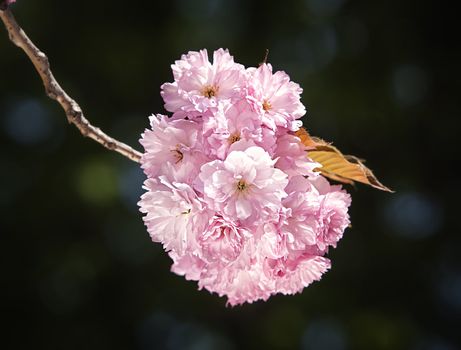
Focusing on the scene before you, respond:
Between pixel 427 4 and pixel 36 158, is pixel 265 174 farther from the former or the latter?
pixel 427 4

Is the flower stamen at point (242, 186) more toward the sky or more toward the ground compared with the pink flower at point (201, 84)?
more toward the ground

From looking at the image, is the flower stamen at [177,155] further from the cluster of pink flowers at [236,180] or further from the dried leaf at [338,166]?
the dried leaf at [338,166]

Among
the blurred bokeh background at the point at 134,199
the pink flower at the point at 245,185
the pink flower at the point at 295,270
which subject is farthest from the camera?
the blurred bokeh background at the point at 134,199

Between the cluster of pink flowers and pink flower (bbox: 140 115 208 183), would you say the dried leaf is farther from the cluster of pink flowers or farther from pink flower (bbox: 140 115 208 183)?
pink flower (bbox: 140 115 208 183)

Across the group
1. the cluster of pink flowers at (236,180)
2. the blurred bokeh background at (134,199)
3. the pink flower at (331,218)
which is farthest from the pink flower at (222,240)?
the blurred bokeh background at (134,199)

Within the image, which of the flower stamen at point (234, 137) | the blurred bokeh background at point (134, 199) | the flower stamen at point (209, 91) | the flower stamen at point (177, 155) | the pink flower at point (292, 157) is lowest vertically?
the flower stamen at point (177, 155)

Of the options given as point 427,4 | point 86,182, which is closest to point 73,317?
point 86,182
